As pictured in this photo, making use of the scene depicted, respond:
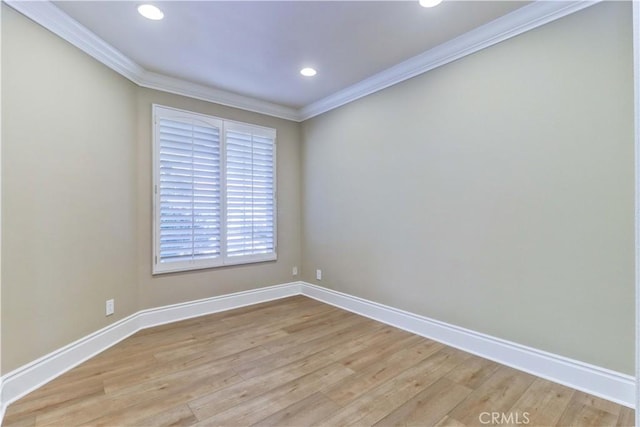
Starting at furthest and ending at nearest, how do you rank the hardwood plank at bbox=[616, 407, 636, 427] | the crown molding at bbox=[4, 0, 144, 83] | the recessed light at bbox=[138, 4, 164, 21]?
the recessed light at bbox=[138, 4, 164, 21], the crown molding at bbox=[4, 0, 144, 83], the hardwood plank at bbox=[616, 407, 636, 427]

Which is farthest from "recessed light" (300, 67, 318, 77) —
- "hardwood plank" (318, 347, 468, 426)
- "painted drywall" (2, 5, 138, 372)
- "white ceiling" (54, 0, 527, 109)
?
"hardwood plank" (318, 347, 468, 426)

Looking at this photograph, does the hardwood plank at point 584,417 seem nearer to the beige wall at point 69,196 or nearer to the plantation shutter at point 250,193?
the plantation shutter at point 250,193

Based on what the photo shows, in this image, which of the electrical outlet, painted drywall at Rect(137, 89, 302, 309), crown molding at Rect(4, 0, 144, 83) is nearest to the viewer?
crown molding at Rect(4, 0, 144, 83)

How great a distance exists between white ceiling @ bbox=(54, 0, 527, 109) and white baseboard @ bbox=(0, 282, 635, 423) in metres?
2.53

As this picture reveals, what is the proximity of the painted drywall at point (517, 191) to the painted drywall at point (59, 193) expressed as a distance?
256 centimetres

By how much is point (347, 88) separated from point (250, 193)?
5.90 feet

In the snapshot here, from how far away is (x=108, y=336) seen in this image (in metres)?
2.71

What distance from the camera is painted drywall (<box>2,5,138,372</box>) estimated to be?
6.49 feet

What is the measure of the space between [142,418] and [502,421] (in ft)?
6.90

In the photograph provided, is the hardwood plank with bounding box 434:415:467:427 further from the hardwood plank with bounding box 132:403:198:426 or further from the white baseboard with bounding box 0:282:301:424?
the white baseboard with bounding box 0:282:301:424

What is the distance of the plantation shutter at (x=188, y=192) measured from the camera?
10.8 feet

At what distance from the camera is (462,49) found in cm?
259

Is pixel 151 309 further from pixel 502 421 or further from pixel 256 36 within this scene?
pixel 502 421

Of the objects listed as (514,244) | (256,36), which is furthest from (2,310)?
(514,244)
